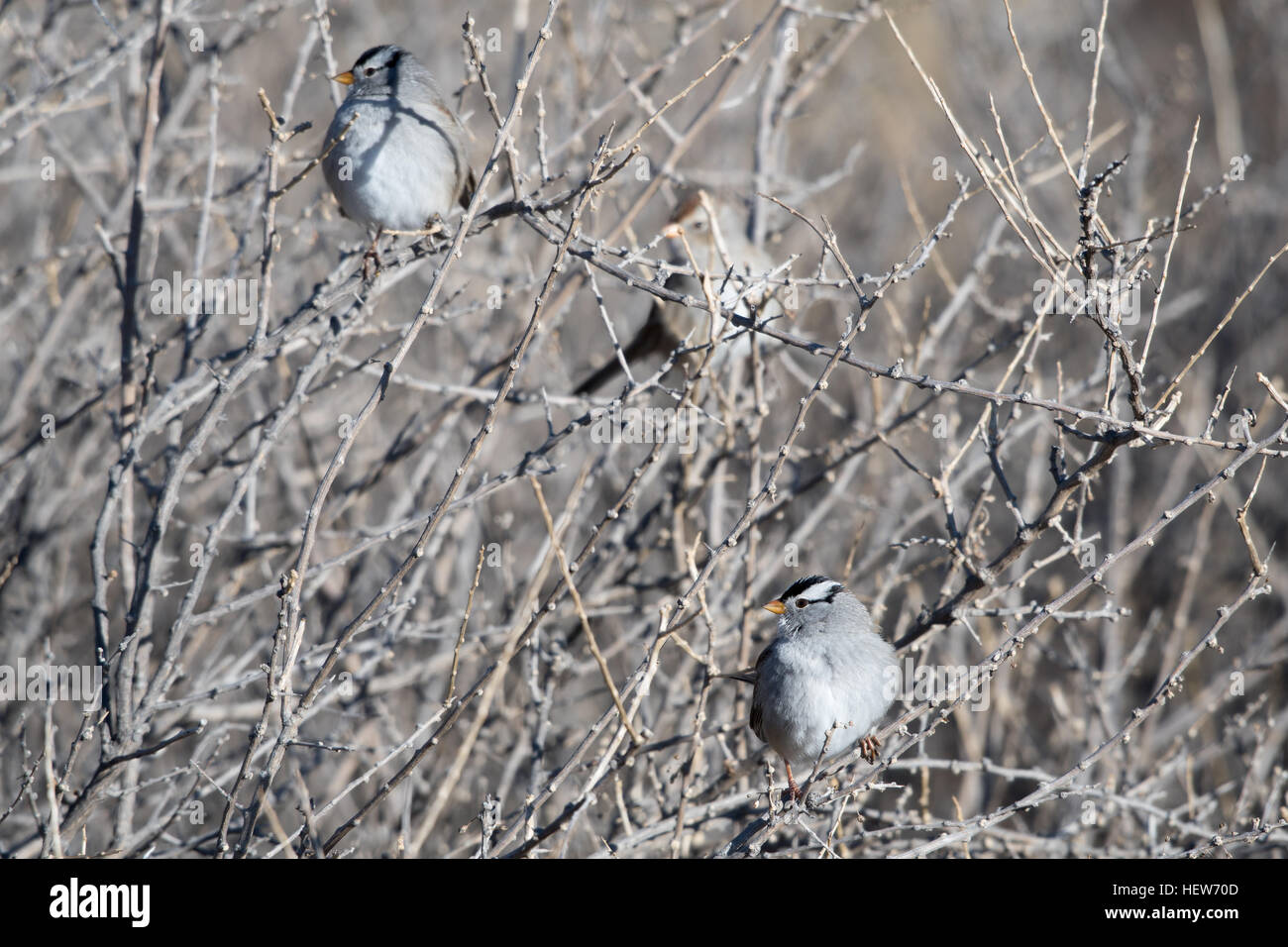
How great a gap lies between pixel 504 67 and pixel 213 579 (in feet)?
17.6

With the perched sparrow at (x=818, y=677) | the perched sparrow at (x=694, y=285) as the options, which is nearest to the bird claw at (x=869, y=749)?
the perched sparrow at (x=818, y=677)

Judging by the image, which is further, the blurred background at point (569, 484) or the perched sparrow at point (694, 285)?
the perched sparrow at point (694, 285)

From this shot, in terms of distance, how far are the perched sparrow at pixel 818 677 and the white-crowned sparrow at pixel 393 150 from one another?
197 cm

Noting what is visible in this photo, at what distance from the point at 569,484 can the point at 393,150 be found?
9.35ft

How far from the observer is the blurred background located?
122 inches

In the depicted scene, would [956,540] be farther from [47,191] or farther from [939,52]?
[939,52]

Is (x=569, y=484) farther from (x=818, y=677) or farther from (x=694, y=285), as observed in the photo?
(x=818, y=677)

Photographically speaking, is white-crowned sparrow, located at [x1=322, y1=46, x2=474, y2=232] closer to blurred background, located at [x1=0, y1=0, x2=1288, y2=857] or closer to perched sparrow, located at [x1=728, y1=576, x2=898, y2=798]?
blurred background, located at [x1=0, y1=0, x2=1288, y2=857]

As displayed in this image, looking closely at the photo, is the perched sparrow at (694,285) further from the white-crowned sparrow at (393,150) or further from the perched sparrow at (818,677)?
the perched sparrow at (818,677)

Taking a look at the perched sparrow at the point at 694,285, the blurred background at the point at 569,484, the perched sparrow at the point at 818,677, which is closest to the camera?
the blurred background at the point at 569,484

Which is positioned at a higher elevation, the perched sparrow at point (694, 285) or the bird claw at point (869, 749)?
the perched sparrow at point (694, 285)

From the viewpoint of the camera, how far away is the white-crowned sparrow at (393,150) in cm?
417

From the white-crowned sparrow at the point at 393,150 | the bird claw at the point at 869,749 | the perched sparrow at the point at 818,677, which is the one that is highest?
the white-crowned sparrow at the point at 393,150

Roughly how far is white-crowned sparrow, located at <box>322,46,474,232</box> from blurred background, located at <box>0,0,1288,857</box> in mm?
260
